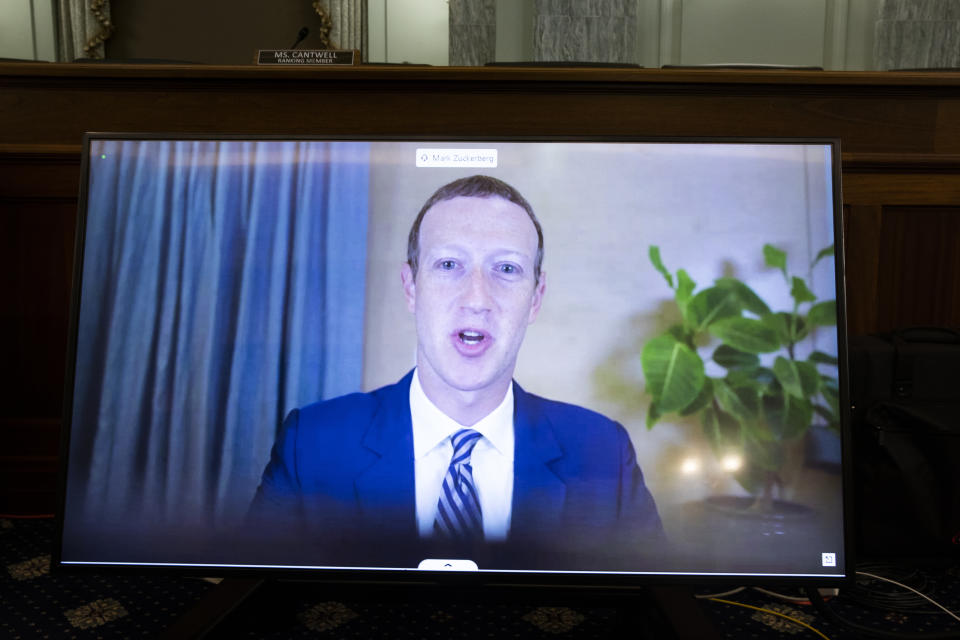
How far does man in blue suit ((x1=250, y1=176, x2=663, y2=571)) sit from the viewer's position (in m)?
0.84

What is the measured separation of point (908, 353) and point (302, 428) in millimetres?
1017

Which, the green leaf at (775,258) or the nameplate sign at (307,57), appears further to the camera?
the nameplate sign at (307,57)

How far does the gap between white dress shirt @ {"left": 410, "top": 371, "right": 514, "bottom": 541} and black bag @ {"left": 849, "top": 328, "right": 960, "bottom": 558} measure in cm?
69

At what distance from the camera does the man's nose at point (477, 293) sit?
2.79ft

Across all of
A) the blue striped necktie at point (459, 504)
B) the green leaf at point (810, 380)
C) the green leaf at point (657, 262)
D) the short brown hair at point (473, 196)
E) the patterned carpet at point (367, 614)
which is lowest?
the patterned carpet at point (367, 614)

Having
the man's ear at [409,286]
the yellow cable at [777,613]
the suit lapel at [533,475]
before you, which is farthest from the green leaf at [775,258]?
the yellow cable at [777,613]

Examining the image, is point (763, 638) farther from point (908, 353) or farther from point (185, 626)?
point (185, 626)

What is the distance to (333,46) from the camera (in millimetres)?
4055

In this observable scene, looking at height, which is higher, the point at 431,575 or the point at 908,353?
the point at 908,353

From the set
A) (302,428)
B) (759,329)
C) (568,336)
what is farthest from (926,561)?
(302,428)

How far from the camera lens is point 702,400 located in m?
0.86

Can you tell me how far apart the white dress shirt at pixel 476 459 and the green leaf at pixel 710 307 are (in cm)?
25

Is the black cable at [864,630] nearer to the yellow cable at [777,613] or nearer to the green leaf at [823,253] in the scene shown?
the yellow cable at [777,613]

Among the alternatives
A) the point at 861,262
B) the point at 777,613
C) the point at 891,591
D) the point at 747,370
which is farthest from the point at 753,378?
the point at 861,262
